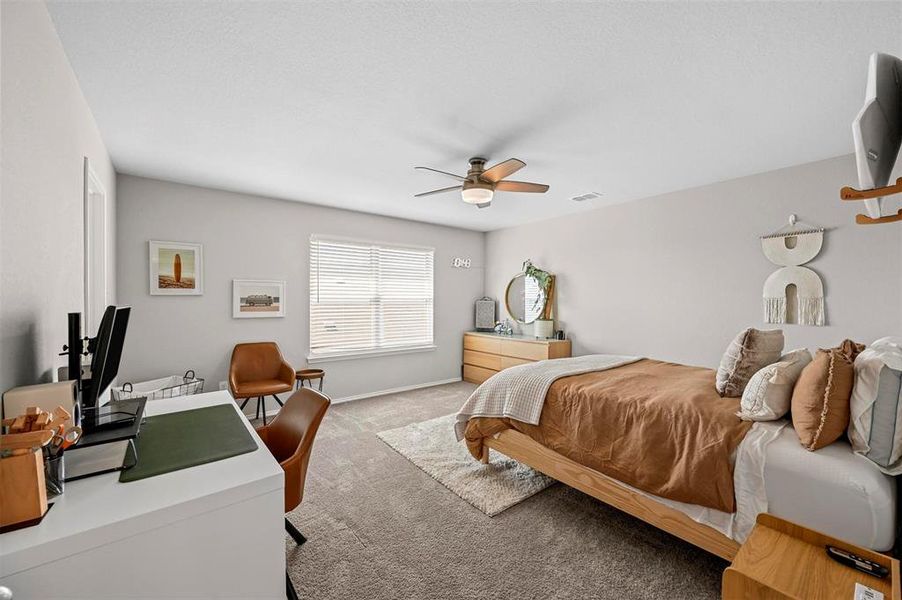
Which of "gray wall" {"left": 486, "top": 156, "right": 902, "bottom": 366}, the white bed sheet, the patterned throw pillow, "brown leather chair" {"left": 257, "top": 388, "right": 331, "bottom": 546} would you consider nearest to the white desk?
"brown leather chair" {"left": 257, "top": 388, "right": 331, "bottom": 546}

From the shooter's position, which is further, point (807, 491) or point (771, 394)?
point (771, 394)

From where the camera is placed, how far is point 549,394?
2.63 metres

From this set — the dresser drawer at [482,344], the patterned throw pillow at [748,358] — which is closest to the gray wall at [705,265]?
the dresser drawer at [482,344]

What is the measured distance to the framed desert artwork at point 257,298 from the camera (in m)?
4.13

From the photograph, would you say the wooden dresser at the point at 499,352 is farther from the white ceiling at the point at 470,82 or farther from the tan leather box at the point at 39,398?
the tan leather box at the point at 39,398

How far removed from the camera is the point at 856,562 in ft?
4.17

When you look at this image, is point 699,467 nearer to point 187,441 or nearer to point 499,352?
point 187,441

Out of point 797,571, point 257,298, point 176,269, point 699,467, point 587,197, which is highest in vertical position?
point 587,197

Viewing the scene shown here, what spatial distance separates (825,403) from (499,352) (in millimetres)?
3985

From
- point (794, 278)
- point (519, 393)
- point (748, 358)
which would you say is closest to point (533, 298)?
point (794, 278)

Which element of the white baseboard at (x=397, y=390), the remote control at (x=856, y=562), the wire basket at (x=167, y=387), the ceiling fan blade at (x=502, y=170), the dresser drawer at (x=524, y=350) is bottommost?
the white baseboard at (x=397, y=390)

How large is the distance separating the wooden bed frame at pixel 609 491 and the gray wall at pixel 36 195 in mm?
2563

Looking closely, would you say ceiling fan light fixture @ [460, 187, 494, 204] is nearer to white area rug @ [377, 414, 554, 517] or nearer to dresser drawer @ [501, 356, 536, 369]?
white area rug @ [377, 414, 554, 517]

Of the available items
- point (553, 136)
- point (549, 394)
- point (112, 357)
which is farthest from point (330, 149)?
point (549, 394)
